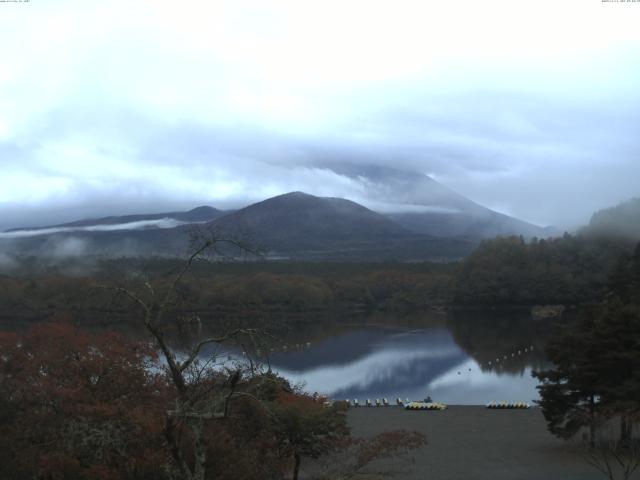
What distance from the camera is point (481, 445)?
46.1ft

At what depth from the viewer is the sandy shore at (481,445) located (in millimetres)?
11695

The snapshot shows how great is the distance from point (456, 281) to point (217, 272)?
22.8 m

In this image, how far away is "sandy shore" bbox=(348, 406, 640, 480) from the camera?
1170 cm

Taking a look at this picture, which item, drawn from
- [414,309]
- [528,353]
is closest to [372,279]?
[414,309]

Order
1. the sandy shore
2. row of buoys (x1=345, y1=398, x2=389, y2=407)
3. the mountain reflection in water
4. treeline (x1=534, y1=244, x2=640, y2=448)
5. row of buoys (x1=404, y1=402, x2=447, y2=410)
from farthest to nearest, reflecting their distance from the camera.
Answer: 1. the mountain reflection in water
2. row of buoys (x1=345, y1=398, x2=389, y2=407)
3. row of buoys (x1=404, y1=402, x2=447, y2=410)
4. the sandy shore
5. treeline (x1=534, y1=244, x2=640, y2=448)

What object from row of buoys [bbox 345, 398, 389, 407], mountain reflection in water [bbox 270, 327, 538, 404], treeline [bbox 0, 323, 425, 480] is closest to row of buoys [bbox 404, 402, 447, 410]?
row of buoys [bbox 345, 398, 389, 407]

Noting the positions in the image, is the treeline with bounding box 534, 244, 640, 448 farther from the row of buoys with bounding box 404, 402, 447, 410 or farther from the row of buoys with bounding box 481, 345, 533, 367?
the row of buoys with bounding box 481, 345, 533, 367

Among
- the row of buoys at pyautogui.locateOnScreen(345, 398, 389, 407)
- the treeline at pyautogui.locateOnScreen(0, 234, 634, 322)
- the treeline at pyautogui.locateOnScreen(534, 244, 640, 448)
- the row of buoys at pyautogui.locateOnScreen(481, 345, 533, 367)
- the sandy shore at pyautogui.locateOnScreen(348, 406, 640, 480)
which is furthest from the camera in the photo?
the treeline at pyautogui.locateOnScreen(0, 234, 634, 322)

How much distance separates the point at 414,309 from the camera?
194ft

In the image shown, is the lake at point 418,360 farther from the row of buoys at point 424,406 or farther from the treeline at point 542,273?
the treeline at point 542,273

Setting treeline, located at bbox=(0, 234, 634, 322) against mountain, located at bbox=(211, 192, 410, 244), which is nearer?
treeline, located at bbox=(0, 234, 634, 322)

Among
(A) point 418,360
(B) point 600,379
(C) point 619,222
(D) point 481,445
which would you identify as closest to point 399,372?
(A) point 418,360

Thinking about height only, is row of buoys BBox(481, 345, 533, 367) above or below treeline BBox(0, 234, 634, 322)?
below

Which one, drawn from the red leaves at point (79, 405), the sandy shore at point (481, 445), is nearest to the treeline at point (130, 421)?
the red leaves at point (79, 405)
